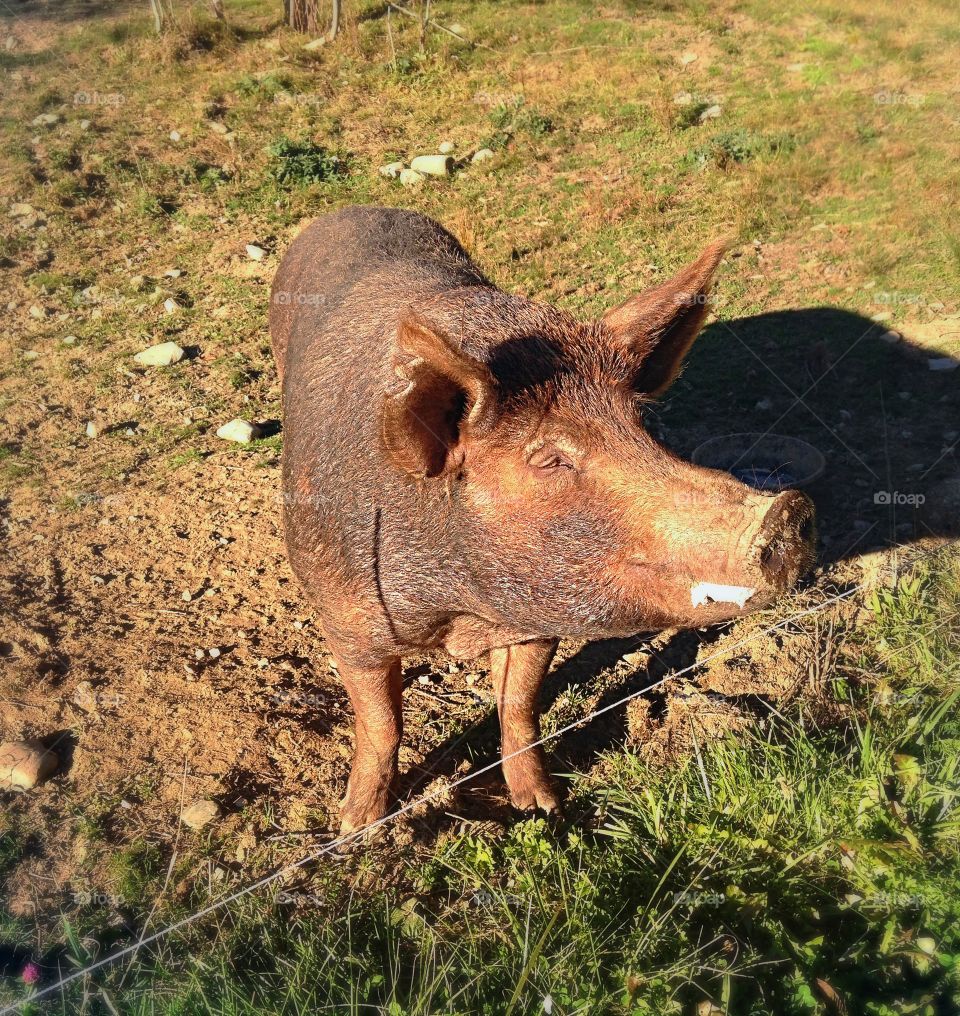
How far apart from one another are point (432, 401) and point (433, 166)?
7.97 metres

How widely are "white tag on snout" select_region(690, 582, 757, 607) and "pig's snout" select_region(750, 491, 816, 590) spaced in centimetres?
8

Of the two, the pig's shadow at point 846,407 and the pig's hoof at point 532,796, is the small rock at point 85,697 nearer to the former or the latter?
the pig's hoof at point 532,796

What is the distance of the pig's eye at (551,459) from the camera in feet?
9.53

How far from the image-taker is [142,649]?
4844 mm

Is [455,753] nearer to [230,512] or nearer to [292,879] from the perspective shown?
[292,879]

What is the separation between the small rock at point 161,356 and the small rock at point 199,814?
4.39 meters

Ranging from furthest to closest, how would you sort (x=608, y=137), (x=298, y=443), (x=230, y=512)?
1. (x=608, y=137)
2. (x=230, y=512)
3. (x=298, y=443)

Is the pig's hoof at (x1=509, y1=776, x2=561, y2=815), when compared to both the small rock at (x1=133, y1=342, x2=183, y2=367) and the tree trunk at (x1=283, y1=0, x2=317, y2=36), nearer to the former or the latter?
the small rock at (x1=133, y1=342, x2=183, y2=367)

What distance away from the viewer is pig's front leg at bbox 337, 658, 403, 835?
389 cm

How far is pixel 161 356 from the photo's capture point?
24.5 ft

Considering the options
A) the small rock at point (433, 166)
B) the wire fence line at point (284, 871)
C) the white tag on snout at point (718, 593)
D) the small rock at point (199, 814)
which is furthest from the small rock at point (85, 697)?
the small rock at point (433, 166)

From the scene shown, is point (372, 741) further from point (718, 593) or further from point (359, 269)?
point (359, 269)

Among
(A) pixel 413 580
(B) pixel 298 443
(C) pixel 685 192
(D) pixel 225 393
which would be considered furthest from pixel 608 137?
(A) pixel 413 580

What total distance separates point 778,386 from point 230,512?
4136mm
